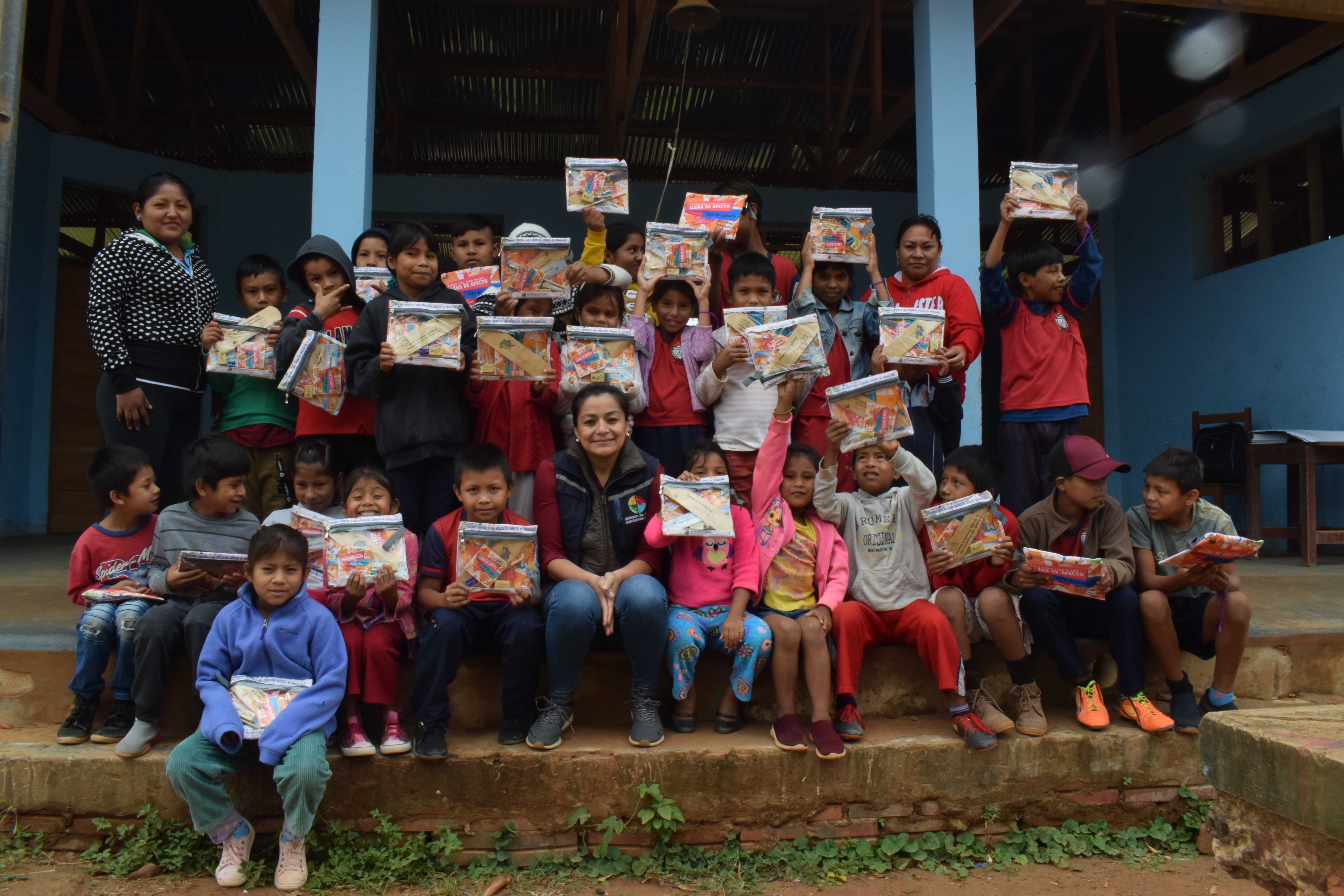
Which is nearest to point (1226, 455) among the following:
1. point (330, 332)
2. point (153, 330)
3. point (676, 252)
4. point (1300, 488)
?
point (1300, 488)

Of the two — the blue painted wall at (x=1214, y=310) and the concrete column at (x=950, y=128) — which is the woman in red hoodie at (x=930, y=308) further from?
the blue painted wall at (x=1214, y=310)

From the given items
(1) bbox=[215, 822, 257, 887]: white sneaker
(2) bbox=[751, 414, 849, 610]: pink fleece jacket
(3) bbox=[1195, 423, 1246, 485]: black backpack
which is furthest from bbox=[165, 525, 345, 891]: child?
(3) bbox=[1195, 423, 1246, 485]: black backpack

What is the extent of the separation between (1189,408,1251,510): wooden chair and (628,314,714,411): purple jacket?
4.23 m

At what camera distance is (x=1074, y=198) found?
3.71 m

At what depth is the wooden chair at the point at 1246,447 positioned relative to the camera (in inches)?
245

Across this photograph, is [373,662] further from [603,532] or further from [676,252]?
[676,252]

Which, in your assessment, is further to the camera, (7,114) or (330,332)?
(330,332)

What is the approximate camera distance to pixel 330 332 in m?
3.52

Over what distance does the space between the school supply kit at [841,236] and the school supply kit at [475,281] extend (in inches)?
53.1

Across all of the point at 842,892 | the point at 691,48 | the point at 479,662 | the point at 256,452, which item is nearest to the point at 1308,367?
the point at 691,48

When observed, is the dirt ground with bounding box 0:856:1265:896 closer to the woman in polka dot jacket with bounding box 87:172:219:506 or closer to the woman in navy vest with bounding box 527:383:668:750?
the woman in navy vest with bounding box 527:383:668:750

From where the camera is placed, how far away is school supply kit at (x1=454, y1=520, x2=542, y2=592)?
2.79m

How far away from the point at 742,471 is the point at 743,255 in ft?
3.13

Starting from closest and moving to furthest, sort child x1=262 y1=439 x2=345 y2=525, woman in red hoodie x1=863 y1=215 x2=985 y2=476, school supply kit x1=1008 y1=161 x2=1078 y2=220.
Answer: child x1=262 y1=439 x2=345 y2=525, school supply kit x1=1008 y1=161 x2=1078 y2=220, woman in red hoodie x1=863 y1=215 x2=985 y2=476
